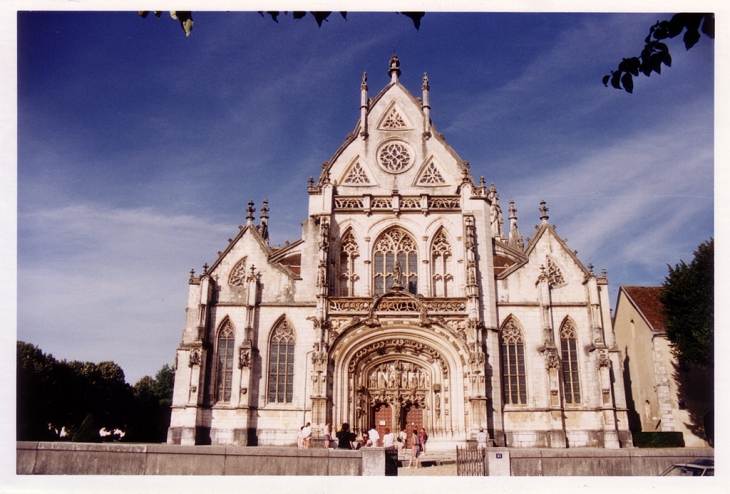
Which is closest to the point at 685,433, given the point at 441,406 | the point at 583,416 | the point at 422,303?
the point at 583,416

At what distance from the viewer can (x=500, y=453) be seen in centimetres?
Answer: 1328

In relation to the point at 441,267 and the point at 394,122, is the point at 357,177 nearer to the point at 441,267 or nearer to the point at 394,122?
the point at 394,122

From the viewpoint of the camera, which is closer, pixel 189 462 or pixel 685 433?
pixel 189 462

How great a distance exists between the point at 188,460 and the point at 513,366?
18239 mm

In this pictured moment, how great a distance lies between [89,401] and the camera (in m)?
48.1

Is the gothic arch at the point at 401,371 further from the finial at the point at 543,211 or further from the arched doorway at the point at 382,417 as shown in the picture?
the finial at the point at 543,211

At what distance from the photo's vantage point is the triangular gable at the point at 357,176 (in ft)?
105

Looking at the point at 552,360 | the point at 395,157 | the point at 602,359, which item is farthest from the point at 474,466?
the point at 395,157

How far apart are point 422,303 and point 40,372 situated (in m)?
27.4

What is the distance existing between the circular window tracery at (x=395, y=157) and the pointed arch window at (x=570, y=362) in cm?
1173

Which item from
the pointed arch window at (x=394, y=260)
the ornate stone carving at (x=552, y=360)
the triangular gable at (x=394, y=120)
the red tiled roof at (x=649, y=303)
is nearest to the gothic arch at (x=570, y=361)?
the ornate stone carving at (x=552, y=360)
